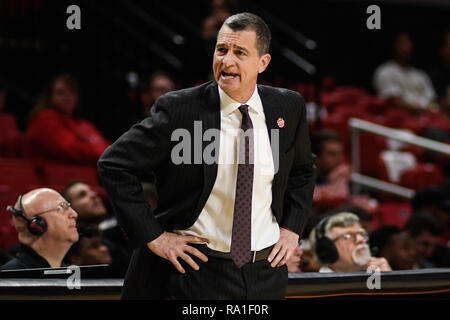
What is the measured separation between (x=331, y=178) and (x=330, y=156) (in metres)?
0.18

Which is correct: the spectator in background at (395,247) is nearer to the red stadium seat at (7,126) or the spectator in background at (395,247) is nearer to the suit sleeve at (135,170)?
the suit sleeve at (135,170)

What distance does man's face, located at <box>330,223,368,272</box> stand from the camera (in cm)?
351

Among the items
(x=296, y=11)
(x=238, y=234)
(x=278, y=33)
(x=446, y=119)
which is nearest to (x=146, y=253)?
(x=238, y=234)

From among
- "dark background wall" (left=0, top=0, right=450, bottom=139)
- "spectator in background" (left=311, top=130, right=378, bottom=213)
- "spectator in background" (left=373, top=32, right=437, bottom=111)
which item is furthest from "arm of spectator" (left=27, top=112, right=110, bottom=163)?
"spectator in background" (left=373, top=32, right=437, bottom=111)

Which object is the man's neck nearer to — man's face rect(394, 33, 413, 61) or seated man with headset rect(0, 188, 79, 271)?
seated man with headset rect(0, 188, 79, 271)

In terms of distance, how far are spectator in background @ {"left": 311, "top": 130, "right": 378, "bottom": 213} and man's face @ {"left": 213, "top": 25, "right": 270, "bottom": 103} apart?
3118mm

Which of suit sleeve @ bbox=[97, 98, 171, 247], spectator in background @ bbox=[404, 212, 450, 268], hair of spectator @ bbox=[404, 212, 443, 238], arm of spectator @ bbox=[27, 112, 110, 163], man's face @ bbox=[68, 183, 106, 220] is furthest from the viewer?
arm of spectator @ bbox=[27, 112, 110, 163]

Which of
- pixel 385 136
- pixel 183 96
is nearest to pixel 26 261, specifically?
pixel 183 96

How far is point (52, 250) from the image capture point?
10.3 feet

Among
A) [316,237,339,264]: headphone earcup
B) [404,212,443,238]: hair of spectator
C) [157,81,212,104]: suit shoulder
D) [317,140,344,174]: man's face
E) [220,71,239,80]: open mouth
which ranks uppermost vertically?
[220,71,239,80]: open mouth

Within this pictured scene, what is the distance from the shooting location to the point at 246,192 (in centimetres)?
212

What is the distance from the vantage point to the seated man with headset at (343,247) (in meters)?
3.46

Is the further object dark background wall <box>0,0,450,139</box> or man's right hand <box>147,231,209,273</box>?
dark background wall <box>0,0,450,139</box>

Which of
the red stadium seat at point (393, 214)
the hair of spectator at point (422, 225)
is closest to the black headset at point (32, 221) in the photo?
the hair of spectator at point (422, 225)
